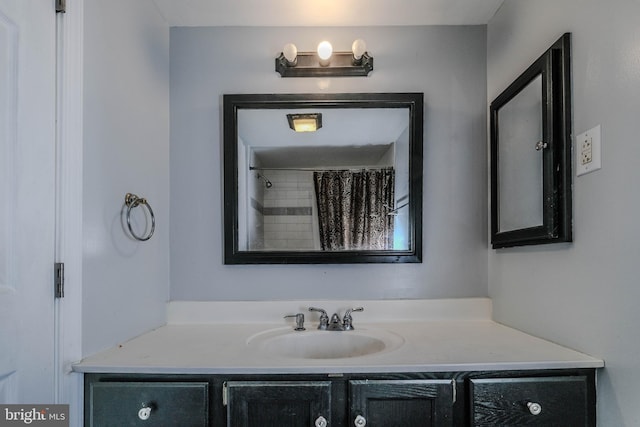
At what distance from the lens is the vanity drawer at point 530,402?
110 centimetres

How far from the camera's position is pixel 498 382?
111 centimetres

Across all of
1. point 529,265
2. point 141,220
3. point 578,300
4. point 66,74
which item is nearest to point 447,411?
point 578,300

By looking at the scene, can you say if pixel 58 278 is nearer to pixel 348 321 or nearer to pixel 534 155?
→ pixel 348 321

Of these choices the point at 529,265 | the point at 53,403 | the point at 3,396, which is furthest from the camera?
the point at 529,265

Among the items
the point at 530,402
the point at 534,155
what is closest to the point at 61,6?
the point at 534,155

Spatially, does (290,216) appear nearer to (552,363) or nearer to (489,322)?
(489,322)

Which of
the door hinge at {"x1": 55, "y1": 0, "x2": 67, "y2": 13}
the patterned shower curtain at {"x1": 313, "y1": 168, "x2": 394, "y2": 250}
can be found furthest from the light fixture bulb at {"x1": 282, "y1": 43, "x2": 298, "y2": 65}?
the door hinge at {"x1": 55, "y1": 0, "x2": 67, "y2": 13}

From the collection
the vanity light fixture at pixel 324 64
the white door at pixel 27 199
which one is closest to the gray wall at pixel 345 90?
the vanity light fixture at pixel 324 64

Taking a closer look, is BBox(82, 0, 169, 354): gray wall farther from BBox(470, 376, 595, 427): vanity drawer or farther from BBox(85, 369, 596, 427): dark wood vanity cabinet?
BBox(470, 376, 595, 427): vanity drawer

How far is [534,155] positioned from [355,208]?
68 centimetres

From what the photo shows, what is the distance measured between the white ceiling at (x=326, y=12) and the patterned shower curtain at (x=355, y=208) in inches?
24.7

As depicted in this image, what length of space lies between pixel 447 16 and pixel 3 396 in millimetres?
1901

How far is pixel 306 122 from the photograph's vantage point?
67.1 inches

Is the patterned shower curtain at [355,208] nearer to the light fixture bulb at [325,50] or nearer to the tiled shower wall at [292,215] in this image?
the tiled shower wall at [292,215]
